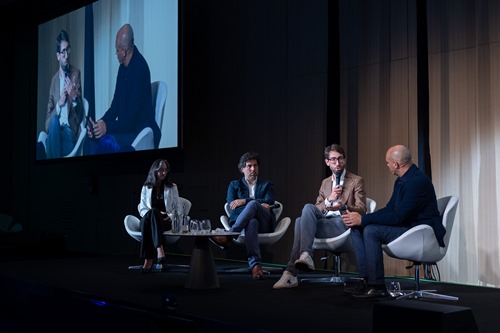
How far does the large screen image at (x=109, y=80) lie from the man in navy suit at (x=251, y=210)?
1702 mm

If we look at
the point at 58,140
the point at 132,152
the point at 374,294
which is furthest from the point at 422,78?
the point at 58,140

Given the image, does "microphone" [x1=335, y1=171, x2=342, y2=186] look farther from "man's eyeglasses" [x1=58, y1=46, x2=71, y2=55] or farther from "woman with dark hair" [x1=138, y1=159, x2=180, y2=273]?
"man's eyeglasses" [x1=58, y1=46, x2=71, y2=55]

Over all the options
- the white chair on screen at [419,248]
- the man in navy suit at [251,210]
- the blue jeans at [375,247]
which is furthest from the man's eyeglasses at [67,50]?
the white chair on screen at [419,248]

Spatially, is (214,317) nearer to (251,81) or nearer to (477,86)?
(477,86)

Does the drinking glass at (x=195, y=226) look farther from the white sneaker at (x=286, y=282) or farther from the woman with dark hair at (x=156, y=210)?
the white sneaker at (x=286, y=282)

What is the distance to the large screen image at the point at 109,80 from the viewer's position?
7.23 m

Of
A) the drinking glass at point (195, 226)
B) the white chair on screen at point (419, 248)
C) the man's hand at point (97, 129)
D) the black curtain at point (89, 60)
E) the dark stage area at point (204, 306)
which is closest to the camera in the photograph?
the dark stage area at point (204, 306)

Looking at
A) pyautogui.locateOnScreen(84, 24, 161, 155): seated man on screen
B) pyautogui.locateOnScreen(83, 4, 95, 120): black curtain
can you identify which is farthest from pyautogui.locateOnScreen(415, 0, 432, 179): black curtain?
pyautogui.locateOnScreen(83, 4, 95, 120): black curtain

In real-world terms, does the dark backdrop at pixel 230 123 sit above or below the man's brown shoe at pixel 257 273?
above

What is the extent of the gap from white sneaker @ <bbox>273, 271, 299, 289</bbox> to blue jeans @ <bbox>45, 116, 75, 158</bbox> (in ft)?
16.2

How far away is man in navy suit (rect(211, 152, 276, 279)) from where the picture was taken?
513cm

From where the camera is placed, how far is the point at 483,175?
193 inches

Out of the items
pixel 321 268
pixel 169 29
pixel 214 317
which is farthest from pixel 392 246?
pixel 169 29

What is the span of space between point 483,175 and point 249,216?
1.89m
